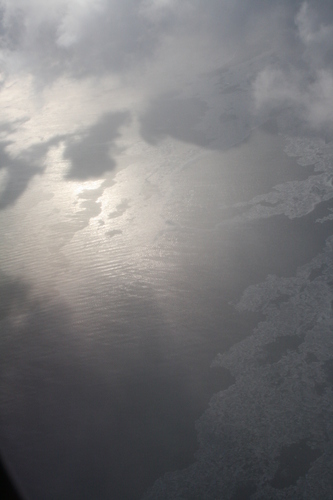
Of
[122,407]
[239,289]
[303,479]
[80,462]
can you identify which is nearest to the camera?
[303,479]

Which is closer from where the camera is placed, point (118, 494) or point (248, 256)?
point (118, 494)

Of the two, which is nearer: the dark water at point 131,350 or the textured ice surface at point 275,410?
the textured ice surface at point 275,410

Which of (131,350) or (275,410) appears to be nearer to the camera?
(275,410)

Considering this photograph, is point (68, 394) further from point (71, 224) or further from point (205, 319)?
point (71, 224)

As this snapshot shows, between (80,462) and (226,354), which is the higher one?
(226,354)

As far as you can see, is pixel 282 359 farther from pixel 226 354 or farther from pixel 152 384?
pixel 152 384

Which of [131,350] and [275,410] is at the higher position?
[131,350]

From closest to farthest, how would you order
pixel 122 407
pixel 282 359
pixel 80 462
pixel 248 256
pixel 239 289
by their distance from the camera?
pixel 80 462 → pixel 122 407 → pixel 282 359 → pixel 239 289 → pixel 248 256

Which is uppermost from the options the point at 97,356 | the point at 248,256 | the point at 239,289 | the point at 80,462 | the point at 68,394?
the point at 248,256

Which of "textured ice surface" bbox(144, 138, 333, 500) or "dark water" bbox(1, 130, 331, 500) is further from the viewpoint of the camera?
"dark water" bbox(1, 130, 331, 500)

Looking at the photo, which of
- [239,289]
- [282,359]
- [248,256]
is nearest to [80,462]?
[282,359]
